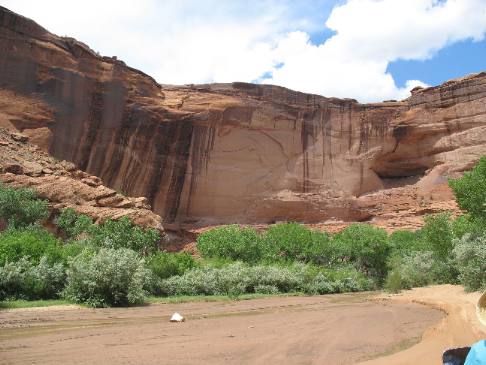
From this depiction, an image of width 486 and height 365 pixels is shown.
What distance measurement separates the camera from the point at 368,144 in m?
54.6

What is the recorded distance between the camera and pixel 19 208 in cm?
2780

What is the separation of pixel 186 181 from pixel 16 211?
20509 mm

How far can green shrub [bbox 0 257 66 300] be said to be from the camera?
16.5m

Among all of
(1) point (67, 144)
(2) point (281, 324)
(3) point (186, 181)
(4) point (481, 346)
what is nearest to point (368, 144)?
(3) point (186, 181)

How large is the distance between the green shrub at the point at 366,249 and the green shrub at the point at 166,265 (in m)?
14.7

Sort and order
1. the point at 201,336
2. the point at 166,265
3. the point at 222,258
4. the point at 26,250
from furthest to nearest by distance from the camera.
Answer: the point at 222,258
the point at 166,265
the point at 26,250
the point at 201,336

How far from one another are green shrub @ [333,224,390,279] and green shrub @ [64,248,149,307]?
2254 cm

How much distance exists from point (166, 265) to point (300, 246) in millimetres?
14133

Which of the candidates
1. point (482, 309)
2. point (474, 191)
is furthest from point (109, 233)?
point (482, 309)

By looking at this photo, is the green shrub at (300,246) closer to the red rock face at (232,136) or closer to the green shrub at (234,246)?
the green shrub at (234,246)

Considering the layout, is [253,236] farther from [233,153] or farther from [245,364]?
[245,364]

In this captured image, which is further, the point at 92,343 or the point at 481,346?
the point at 92,343

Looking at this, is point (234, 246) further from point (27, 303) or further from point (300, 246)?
point (27, 303)

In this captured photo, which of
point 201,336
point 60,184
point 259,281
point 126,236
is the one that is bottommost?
point 259,281
